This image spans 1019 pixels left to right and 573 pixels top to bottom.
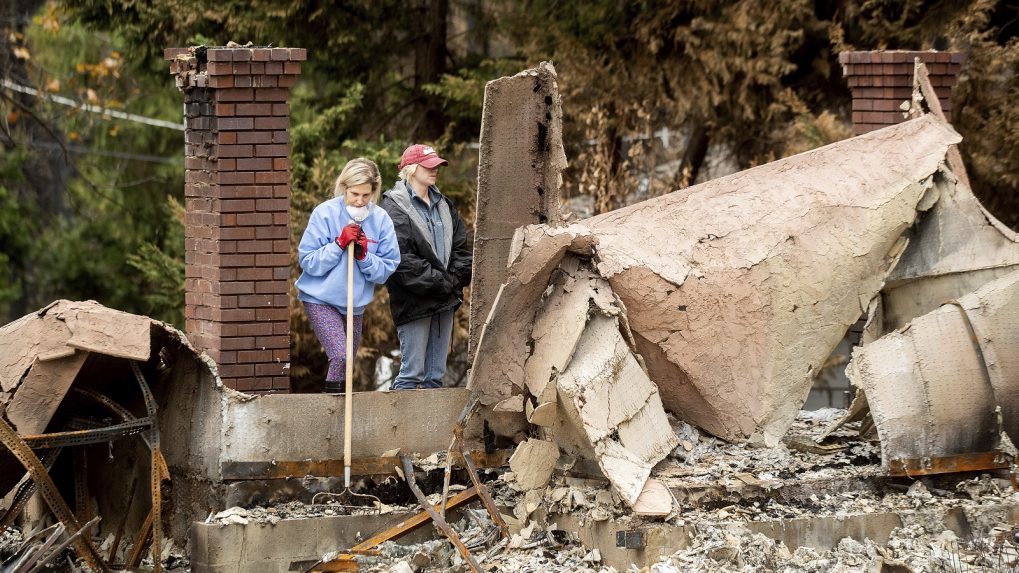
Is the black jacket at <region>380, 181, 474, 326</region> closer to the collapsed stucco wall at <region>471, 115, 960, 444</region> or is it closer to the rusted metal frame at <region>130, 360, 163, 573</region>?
the collapsed stucco wall at <region>471, 115, 960, 444</region>

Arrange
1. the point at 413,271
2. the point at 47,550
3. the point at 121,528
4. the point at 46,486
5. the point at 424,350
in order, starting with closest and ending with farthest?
the point at 47,550 → the point at 46,486 → the point at 413,271 → the point at 121,528 → the point at 424,350

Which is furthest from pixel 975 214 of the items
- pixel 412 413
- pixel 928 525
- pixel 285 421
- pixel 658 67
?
pixel 658 67

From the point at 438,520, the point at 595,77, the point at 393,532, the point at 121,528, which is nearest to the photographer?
the point at 438,520

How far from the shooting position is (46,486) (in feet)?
20.8

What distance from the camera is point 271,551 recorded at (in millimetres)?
6723

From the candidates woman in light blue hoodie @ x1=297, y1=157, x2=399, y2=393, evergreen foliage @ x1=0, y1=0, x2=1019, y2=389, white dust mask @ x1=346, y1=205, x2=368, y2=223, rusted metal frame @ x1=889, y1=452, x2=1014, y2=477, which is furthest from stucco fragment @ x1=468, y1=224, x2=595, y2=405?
evergreen foliage @ x1=0, y1=0, x2=1019, y2=389

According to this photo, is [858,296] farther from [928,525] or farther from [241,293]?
[241,293]

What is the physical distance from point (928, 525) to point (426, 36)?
831 centimetres

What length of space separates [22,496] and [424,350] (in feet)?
7.64

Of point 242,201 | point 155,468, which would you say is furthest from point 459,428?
point 242,201

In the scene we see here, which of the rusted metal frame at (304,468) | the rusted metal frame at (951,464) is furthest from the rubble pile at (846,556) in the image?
the rusted metal frame at (304,468)

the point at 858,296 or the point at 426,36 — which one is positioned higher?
the point at 426,36

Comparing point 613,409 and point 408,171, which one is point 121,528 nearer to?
point 408,171

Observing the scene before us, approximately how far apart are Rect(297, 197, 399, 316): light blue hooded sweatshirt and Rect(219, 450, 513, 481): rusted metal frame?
884mm
